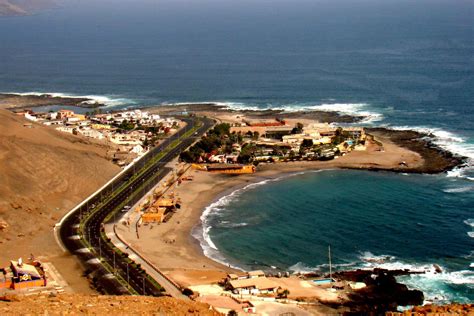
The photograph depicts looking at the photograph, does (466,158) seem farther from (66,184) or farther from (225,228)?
(66,184)

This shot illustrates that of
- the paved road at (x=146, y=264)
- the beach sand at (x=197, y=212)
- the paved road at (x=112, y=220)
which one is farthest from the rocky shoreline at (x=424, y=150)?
the paved road at (x=146, y=264)

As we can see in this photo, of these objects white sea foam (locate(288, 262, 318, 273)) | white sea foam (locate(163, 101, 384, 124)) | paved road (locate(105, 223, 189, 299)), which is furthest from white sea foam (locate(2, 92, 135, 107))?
white sea foam (locate(288, 262, 318, 273))

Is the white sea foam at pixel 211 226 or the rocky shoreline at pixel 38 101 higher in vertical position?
the rocky shoreline at pixel 38 101

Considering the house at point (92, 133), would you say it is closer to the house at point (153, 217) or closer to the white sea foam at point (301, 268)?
the house at point (153, 217)

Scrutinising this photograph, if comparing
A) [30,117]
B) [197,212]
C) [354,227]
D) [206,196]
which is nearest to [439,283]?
[354,227]

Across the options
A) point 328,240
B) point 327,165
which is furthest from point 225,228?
point 327,165

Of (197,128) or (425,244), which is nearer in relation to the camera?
(425,244)
